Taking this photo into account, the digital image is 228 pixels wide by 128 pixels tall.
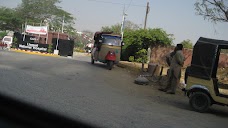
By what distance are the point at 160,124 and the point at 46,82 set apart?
444 centimetres

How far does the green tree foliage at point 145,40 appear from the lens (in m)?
24.3

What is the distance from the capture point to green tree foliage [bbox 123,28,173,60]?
79.8 ft

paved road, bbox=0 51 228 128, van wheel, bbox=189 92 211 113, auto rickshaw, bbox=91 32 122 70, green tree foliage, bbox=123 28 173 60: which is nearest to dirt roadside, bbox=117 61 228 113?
paved road, bbox=0 51 228 128

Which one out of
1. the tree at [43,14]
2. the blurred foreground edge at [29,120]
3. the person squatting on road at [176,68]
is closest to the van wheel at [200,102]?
the person squatting on road at [176,68]

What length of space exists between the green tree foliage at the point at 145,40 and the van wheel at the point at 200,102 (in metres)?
15.8

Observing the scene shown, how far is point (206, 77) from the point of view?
8.30m

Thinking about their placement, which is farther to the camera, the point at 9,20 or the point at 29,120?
the point at 9,20

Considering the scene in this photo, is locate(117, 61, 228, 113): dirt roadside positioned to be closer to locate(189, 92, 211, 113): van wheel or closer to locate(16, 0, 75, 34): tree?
locate(189, 92, 211, 113): van wheel

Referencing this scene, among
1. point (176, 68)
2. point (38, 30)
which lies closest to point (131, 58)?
point (176, 68)

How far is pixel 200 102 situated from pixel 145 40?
646 inches

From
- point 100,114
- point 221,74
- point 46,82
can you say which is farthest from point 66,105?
point 221,74

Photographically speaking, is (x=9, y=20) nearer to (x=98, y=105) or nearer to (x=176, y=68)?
(x=176, y=68)

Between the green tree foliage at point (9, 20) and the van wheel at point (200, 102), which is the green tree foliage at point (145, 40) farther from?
the green tree foliage at point (9, 20)

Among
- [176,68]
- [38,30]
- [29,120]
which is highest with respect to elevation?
[38,30]
